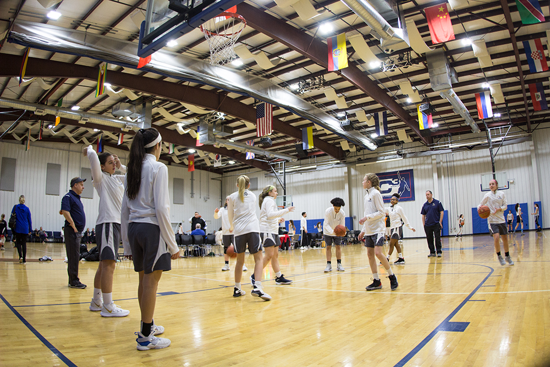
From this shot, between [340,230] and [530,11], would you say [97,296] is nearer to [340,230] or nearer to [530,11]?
[340,230]

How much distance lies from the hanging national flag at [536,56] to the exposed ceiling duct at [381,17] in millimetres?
5808

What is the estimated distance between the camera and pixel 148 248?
8.50 feet

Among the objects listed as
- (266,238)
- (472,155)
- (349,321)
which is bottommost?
(349,321)

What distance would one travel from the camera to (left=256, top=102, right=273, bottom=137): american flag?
15.1m

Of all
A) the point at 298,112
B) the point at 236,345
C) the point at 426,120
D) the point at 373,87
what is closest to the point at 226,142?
the point at 298,112

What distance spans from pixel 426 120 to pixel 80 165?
955 inches

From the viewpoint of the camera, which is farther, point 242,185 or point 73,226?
point 73,226

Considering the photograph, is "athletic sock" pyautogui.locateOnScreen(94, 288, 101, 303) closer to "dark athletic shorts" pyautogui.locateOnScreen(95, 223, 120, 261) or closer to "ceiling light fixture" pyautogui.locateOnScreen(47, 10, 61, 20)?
"dark athletic shorts" pyautogui.locateOnScreen(95, 223, 120, 261)

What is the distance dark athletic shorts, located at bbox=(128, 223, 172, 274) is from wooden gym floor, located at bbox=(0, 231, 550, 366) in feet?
2.10

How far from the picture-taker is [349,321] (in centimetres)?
331

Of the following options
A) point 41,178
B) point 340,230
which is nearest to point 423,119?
point 340,230

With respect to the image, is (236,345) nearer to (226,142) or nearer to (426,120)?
(426,120)

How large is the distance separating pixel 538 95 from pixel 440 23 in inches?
366

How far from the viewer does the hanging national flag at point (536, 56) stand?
1172 centimetres
